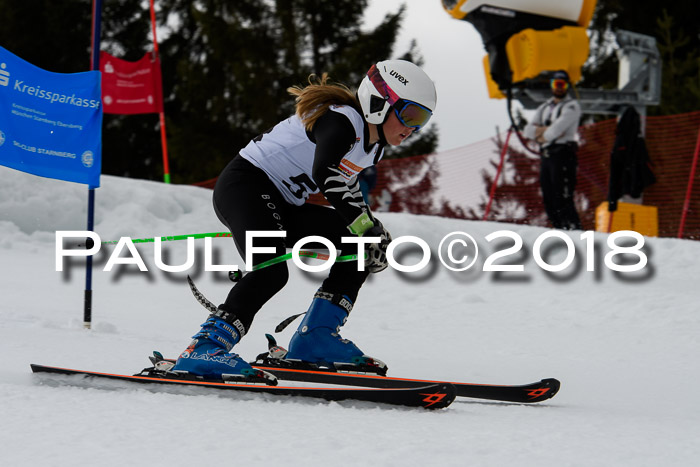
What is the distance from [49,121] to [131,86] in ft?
28.8

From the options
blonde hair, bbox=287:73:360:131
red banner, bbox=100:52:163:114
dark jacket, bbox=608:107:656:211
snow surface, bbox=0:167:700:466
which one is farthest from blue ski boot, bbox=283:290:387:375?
red banner, bbox=100:52:163:114

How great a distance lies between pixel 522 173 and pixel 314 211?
9.11 metres

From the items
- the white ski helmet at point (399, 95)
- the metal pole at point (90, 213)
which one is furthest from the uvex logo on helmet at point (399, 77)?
the metal pole at point (90, 213)

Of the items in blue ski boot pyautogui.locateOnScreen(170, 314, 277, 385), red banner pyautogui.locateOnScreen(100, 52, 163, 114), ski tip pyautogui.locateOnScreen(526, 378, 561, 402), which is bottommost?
ski tip pyautogui.locateOnScreen(526, 378, 561, 402)

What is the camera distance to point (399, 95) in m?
3.18

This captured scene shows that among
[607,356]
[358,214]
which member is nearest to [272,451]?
[358,214]

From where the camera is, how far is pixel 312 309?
11.6 ft

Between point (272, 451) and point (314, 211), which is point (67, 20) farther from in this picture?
point (272, 451)

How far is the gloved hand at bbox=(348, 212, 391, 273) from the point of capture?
301 centimetres

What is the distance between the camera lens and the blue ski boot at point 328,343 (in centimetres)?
348

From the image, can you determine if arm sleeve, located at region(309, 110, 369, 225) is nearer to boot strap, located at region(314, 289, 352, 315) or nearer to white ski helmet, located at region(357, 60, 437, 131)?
white ski helmet, located at region(357, 60, 437, 131)

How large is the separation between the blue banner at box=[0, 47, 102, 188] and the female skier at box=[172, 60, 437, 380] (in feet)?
5.95

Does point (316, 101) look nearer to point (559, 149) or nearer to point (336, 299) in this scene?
point (336, 299)

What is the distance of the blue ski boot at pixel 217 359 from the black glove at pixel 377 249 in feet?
2.00
